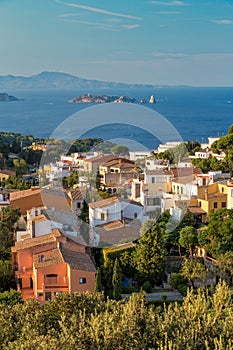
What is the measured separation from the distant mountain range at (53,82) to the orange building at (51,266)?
191 ft

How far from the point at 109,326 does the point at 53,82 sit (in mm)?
84413

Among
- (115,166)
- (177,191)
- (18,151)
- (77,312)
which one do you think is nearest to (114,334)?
(77,312)

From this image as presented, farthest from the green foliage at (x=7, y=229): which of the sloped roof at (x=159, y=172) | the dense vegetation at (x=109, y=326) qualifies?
the dense vegetation at (x=109, y=326)

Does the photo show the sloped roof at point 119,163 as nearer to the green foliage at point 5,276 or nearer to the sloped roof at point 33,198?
the sloped roof at point 33,198

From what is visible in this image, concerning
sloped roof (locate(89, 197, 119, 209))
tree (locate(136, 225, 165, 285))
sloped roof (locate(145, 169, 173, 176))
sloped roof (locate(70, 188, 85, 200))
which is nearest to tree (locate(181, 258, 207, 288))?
tree (locate(136, 225, 165, 285))

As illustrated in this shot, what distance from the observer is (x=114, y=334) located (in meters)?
4.92

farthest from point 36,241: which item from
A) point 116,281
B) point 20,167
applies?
point 20,167

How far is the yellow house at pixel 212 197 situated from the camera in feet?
30.7

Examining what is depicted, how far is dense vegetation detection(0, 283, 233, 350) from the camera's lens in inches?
190

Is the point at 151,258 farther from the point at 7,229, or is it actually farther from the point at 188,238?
the point at 7,229

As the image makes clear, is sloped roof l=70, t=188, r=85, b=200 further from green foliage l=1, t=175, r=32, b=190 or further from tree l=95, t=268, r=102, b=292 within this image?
green foliage l=1, t=175, r=32, b=190

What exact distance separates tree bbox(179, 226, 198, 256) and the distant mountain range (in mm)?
57701

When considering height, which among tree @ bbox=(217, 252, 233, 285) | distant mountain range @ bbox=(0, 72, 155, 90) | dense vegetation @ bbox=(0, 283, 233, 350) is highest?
distant mountain range @ bbox=(0, 72, 155, 90)

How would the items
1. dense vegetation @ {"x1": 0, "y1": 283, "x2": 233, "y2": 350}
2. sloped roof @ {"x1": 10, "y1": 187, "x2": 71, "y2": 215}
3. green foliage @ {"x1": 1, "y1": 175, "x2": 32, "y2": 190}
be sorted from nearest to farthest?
dense vegetation @ {"x1": 0, "y1": 283, "x2": 233, "y2": 350}, sloped roof @ {"x1": 10, "y1": 187, "x2": 71, "y2": 215}, green foliage @ {"x1": 1, "y1": 175, "x2": 32, "y2": 190}
